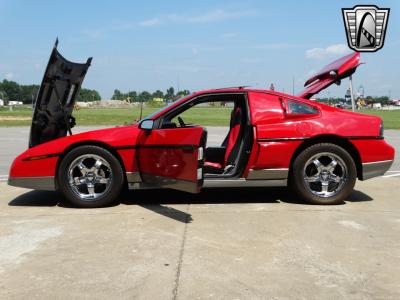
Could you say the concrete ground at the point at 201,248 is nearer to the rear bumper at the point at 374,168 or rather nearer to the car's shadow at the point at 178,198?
the car's shadow at the point at 178,198

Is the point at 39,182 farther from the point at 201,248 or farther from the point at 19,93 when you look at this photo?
the point at 19,93

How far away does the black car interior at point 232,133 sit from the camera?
16.5ft

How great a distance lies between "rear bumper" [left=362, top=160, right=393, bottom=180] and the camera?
16.8 feet

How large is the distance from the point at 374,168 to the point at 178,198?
251 centimetres

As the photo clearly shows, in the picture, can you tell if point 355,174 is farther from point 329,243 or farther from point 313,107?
point 329,243

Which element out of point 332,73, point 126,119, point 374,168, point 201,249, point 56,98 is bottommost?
point 201,249

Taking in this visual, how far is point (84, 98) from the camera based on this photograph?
521 feet

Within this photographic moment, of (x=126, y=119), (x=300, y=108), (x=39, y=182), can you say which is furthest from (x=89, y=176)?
(x=126, y=119)

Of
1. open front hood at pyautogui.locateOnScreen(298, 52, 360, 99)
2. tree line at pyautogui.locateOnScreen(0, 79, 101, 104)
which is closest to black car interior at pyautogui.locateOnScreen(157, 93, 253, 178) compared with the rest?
open front hood at pyautogui.locateOnScreen(298, 52, 360, 99)

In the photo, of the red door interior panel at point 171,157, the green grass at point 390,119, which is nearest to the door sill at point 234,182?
the red door interior panel at point 171,157

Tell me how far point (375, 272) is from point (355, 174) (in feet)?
7.18

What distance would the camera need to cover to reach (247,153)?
5.01 meters

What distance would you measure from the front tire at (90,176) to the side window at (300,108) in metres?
2.18

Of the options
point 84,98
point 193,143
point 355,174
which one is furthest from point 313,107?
point 84,98
